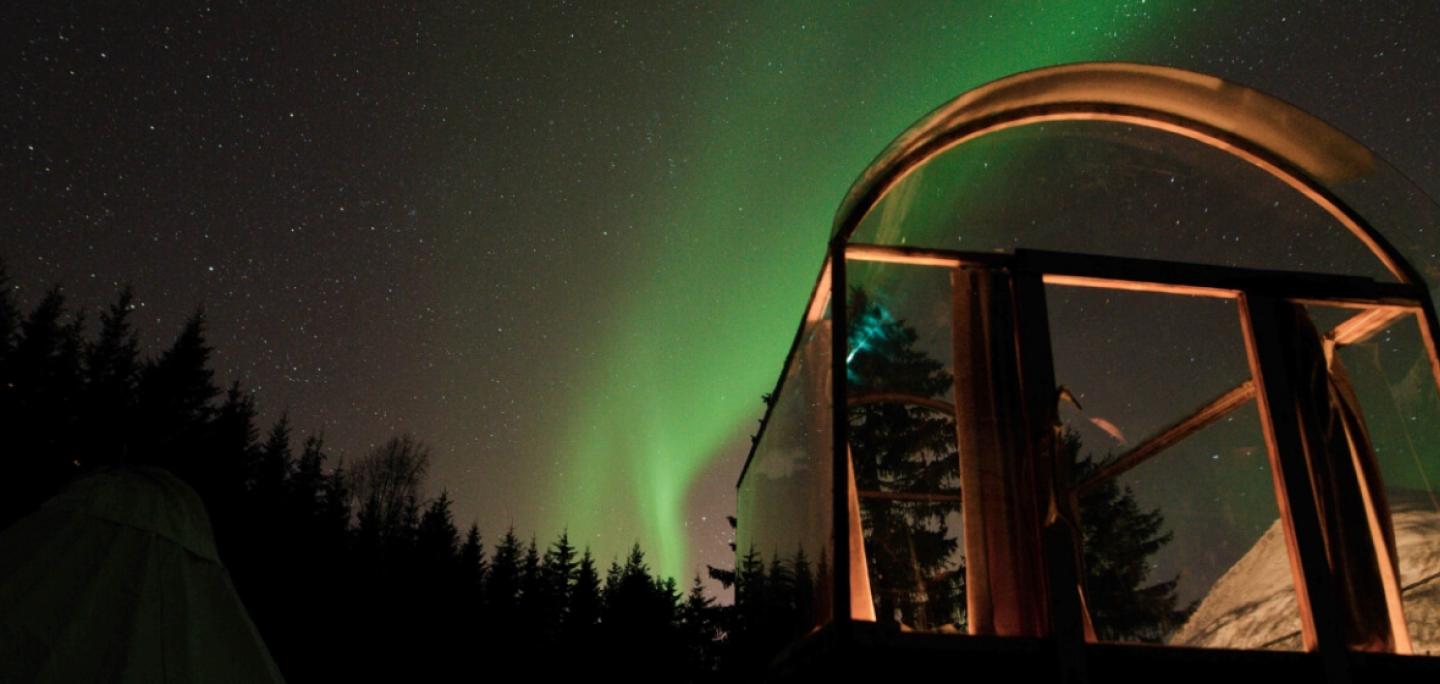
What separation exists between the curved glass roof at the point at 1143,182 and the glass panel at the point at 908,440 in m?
0.27

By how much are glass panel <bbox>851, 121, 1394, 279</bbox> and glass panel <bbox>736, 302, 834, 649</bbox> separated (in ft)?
2.76

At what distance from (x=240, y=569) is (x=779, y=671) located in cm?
2762

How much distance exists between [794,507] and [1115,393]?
177 cm

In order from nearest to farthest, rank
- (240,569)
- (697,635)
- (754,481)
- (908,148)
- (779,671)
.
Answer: (908,148) < (779,671) < (754,481) < (240,569) < (697,635)

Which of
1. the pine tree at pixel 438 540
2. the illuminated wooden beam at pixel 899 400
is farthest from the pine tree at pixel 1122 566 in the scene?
Result: the pine tree at pixel 438 540

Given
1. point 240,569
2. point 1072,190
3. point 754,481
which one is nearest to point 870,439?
point 1072,190

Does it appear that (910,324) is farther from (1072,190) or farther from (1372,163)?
(1372,163)

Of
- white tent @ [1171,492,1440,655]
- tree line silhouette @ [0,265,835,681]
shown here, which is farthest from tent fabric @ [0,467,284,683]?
tree line silhouette @ [0,265,835,681]

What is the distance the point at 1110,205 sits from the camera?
3.70 metres

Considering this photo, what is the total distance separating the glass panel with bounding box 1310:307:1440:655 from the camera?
132 inches

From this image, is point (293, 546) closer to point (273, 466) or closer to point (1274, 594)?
point (273, 466)

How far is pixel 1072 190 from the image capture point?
3.69m

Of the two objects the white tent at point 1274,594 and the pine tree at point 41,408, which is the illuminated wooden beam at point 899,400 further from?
the pine tree at point 41,408

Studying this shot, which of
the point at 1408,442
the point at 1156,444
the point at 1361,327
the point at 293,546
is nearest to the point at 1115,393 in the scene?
the point at 1156,444
